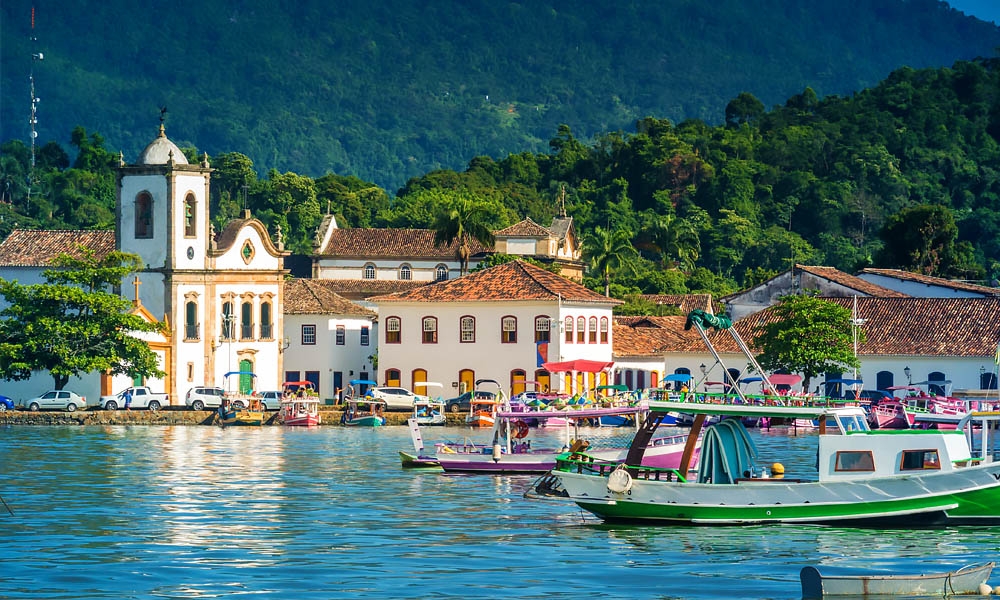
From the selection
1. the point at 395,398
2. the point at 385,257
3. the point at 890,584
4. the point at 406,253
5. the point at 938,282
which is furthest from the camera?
the point at 385,257

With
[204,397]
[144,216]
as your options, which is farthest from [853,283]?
[144,216]

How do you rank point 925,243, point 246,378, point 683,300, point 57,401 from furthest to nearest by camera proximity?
1. point 925,243
2. point 683,300
3. point 246,378
4. point 57,401

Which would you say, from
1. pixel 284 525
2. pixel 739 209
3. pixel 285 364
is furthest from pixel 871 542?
pixel 739 209

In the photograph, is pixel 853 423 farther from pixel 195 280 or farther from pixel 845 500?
pixel 195 280

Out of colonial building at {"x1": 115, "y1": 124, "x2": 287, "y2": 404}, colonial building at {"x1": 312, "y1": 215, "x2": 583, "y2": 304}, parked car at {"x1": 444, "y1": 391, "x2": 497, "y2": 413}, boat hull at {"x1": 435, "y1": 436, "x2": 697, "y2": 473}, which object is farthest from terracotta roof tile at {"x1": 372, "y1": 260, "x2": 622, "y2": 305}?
boat hull at {"x1": 435, "y1": 436, "x2": 697, "y2": 473}

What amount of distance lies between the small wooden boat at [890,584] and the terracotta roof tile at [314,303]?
75970 mm

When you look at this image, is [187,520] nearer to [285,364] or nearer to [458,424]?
[458,424]

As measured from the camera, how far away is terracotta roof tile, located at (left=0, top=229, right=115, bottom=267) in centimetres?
10250

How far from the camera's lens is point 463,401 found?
86.4 m

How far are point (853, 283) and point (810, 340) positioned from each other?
18.4 meters

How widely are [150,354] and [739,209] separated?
346 feet

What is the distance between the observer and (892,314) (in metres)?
87.2

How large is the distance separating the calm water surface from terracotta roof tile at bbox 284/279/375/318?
5021 centimetres

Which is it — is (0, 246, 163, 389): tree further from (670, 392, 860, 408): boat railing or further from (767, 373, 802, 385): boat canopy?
(670, 392, 860, 408): boat railing
